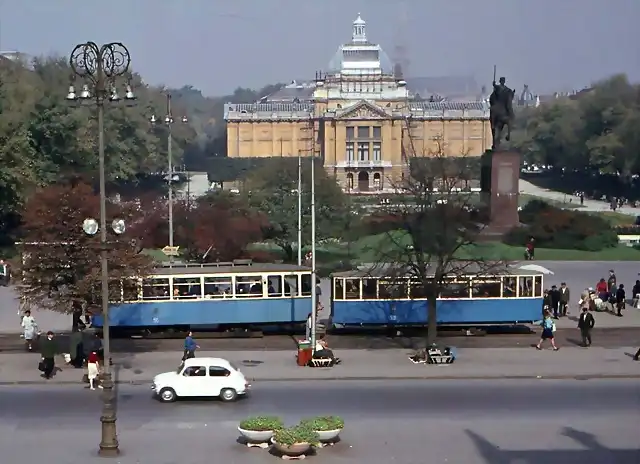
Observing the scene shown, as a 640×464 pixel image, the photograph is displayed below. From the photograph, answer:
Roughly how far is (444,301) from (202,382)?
1015cm

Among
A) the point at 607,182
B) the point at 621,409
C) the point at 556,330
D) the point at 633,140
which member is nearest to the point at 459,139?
the point at 607,182

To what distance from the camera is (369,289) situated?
103 ft

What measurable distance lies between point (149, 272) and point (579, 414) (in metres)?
12.4

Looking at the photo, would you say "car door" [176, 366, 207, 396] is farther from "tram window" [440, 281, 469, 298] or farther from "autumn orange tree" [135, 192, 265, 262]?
"autumn orange tree" [135, 192, 265, 262]

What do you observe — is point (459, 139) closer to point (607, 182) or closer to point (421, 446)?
point (607, 182)

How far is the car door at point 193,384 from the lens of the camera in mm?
23250

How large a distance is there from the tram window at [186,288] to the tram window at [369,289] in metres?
4.67

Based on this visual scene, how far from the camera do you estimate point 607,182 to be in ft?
353

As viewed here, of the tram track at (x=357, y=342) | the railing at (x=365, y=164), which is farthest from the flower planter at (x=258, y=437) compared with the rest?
the railing at (x=365, y=164)

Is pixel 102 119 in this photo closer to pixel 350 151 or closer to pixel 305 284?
pixel 305 284

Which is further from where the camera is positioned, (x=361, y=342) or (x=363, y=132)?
(x=363, y=132)

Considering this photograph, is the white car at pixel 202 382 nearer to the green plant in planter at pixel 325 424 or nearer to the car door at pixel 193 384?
the car door at pixel 193 384

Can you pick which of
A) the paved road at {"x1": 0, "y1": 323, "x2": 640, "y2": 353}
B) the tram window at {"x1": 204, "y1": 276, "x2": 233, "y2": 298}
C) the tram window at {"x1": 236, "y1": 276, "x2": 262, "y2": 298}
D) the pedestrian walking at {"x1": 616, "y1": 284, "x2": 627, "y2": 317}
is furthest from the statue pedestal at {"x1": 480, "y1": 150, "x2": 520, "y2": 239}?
the tram window at {"x1": 204, "y1": 276, "x2": 233, "y2": 298}

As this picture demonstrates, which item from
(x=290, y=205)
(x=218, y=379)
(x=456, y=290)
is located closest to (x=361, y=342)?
(x=456, y=290)
